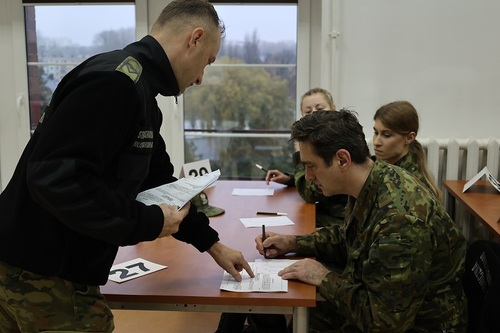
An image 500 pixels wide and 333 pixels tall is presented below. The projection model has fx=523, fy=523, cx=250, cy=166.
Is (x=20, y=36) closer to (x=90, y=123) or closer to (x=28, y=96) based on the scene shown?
(x=28, y=96)

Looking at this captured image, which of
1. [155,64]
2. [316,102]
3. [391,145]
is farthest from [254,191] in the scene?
[155,64]

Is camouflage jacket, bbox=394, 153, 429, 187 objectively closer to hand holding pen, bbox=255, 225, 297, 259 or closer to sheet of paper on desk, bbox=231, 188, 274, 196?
sheet of paper on desk, bbox=231, 188, 274, 196

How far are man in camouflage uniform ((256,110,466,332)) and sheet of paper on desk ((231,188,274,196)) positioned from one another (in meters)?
1.18

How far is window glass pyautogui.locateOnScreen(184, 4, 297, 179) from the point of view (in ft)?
12.5

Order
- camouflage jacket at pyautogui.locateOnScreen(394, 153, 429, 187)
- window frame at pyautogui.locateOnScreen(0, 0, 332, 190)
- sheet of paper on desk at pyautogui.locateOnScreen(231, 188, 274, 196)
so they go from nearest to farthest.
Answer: camouflage jacket at pyautogui.locateOnScreen(394, 153, 429, 187) < sheet of paper on desk at pyautogui.locateOnScreen(231, 188, 274, 196) < window frame at pyautogui.locateOnScreen(0, 0, 332, 190)

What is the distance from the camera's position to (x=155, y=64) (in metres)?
1.24

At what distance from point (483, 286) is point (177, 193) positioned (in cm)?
98

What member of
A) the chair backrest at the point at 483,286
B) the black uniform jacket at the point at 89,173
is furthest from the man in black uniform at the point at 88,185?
the chair backrest at the point at 483,286

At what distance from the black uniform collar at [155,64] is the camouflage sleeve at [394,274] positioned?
2.27ft

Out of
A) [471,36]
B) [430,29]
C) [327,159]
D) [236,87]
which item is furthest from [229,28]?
[327,159]

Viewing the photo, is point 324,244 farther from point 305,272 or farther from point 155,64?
point 155,64

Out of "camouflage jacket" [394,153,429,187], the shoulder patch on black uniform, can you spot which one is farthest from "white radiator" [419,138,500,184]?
the shoulder patch on black uniform

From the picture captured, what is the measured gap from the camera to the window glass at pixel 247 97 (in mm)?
3799

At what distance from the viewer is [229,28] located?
12.5ft
